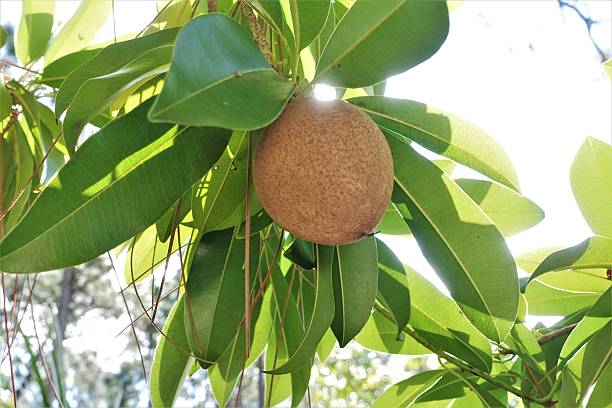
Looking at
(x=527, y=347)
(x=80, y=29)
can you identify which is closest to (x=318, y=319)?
(x=527, y=347)

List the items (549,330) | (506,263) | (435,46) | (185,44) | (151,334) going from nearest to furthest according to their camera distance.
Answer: (185,44)
(435,46)
(506,263)
(549,330)
(151,334)

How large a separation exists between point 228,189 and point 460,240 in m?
0.30

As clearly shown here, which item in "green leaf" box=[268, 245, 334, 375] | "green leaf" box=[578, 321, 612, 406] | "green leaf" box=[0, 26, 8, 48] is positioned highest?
"green leaf" box=[0, 26, 8, 48]

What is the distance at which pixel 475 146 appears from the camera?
1.01 meters

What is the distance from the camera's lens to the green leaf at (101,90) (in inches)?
31.2

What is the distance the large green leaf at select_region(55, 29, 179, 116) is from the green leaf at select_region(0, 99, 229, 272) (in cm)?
9

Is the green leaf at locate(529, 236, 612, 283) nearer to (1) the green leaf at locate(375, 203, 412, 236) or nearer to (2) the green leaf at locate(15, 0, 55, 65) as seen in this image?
(1) the green leaf at locate(375, 203, 412, 236)

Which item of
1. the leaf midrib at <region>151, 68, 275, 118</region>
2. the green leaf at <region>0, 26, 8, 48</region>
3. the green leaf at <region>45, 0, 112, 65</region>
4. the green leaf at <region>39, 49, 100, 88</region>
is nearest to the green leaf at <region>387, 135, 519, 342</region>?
the leaf midrib at <region>151, 68, 275, 118</region>

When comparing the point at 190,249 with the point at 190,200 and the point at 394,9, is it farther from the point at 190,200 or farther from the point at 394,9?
the point at 394,9

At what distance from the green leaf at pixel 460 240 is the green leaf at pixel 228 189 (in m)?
0.19

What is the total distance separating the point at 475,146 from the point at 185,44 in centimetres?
48

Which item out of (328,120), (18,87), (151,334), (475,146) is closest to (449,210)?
(475,146)

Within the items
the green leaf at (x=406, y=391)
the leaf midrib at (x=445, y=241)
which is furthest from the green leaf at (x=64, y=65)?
the green leaf at (x=406, y=391)

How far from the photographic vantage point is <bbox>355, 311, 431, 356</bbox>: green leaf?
4.40 feet
